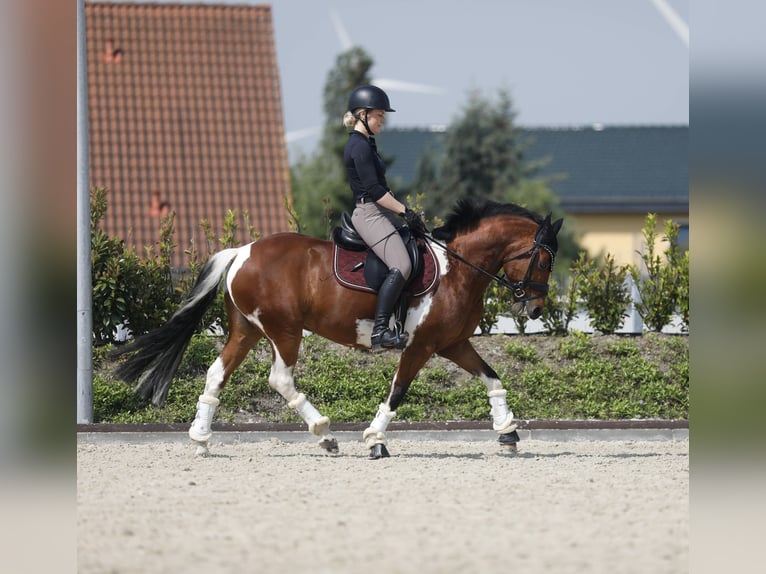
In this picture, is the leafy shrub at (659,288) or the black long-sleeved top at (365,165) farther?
the leafy shrub at (659,288)

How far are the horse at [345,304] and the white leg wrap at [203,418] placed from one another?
1cm

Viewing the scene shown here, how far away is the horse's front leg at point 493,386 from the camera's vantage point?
408 inches

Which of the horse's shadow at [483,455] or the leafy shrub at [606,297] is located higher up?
the leafy shrub at [606,297]

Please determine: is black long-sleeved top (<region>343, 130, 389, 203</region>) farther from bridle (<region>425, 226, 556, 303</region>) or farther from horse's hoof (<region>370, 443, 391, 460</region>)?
horse's hoof (<region>370, 443, 391, 460</region>)

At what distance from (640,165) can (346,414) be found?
4722 centimetres

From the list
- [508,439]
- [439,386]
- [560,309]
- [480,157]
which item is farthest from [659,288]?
[480,157]

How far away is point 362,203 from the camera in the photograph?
10.0 metres

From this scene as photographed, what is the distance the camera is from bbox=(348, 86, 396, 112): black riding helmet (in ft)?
32.3

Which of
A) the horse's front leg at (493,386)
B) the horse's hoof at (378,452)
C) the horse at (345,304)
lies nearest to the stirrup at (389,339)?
the horse at (345,304)

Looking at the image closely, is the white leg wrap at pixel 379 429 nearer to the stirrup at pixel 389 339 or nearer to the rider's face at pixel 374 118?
the stirrup at pixel 389 339

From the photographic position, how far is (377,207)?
9977mm

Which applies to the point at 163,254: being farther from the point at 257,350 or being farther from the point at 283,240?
the point at 283,240

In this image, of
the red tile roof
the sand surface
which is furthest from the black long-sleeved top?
the red tile roof

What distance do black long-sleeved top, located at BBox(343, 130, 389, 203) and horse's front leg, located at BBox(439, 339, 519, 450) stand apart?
1.63 meters
